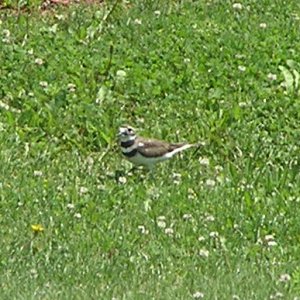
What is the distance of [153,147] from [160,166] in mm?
275

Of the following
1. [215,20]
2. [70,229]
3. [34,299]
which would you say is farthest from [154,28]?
[34,299]

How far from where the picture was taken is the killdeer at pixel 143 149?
9.62 m

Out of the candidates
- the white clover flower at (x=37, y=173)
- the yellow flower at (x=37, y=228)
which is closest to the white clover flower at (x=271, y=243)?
the yellow flower at (x=37, y=228)

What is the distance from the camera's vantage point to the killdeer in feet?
31.5

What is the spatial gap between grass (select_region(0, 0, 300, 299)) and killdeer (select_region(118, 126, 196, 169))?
0.11 metres

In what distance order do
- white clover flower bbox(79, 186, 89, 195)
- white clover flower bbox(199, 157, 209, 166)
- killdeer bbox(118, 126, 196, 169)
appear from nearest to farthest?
white clover flower bbox(79, 186, 89, 195), killdeer bbox(118, 126, 196, 169), white clover flower bbox(199, 157, 209, 166)

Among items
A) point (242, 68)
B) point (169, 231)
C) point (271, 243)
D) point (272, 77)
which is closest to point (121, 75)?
point (242, 68)

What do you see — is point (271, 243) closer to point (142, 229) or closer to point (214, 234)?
point (214, 234)

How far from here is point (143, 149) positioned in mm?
9625

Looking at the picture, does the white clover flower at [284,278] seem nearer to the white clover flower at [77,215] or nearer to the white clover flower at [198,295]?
the white clover flower at [198,295]

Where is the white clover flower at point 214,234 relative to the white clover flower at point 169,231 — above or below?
above

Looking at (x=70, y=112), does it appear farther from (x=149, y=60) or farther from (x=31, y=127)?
(x=149, y=60)

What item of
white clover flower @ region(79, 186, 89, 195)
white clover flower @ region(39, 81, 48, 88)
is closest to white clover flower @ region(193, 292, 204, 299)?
white clover flower @ region(79, 186, 89, 195)

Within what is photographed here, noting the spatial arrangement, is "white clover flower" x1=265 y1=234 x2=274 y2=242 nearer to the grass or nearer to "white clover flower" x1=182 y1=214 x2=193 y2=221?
the grass
